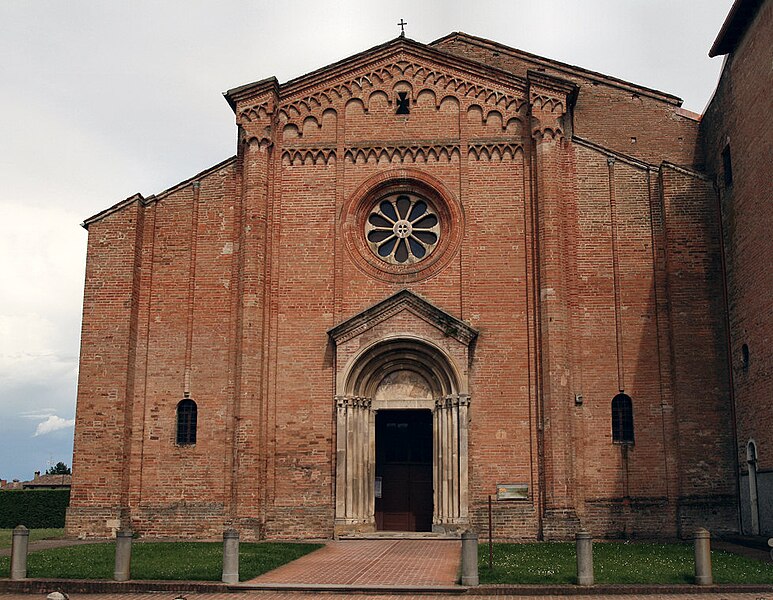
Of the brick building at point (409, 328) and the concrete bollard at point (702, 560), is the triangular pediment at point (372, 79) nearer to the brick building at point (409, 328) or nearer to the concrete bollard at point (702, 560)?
the brick building at point (409, 328)

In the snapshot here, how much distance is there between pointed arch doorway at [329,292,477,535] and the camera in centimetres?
2084

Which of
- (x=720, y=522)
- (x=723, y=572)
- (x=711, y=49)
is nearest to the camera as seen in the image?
(x=723, y=572)

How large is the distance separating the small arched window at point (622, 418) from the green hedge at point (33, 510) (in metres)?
19.9

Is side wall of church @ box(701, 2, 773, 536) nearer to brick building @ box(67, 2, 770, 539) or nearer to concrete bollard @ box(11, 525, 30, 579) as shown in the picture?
brick building @ box(67, 2, 770, 539)

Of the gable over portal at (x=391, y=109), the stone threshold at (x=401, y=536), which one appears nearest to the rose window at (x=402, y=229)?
the gable over portal at (x=391, y=109)

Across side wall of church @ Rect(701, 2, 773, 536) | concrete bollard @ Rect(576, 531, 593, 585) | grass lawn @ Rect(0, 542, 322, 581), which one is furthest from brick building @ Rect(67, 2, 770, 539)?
concrete bollard @ Rect(576, 531, 593, 585)

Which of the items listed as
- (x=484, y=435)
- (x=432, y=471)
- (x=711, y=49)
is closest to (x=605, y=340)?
(x=484, y=435)

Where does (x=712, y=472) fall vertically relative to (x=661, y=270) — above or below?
below

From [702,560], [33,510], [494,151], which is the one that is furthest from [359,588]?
[33,510]

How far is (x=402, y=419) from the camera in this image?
22547 millimetres

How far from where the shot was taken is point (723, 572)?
14.3 metres

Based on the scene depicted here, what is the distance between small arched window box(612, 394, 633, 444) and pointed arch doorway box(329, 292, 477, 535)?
3503 mm

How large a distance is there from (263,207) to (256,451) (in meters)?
6.04

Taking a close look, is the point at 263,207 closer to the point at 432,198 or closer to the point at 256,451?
the point at 432,198
